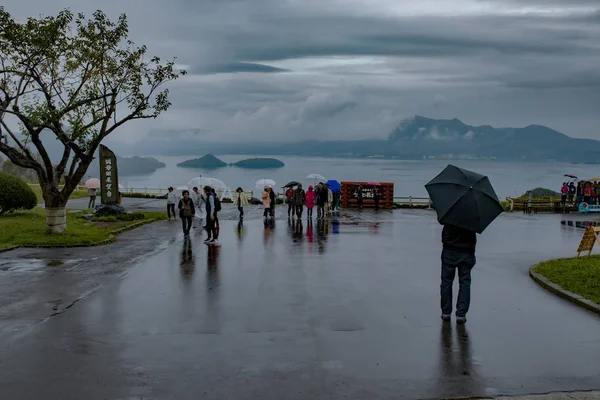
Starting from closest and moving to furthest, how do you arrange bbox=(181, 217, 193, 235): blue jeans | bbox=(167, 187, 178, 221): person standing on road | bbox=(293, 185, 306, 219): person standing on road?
bbox=(181, 217, 193, 235): blue jeans
bbox=(167, 187, 178, 221): person standing on road
bbox=(293, 185, 306, 219): person standing on road

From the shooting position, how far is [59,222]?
63.1 feet

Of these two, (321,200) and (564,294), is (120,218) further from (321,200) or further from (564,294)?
(564,294)

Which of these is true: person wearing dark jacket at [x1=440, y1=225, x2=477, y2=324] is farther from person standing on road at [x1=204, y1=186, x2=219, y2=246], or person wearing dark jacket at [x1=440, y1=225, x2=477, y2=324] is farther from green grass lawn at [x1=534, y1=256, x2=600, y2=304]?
person standing on road at [x1=204, y1=186, x2=219, y2=246]

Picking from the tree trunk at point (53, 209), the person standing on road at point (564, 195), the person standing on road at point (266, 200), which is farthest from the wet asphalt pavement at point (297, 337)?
the person standing on road at point (564, 195)

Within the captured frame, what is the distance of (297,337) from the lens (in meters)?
8.43

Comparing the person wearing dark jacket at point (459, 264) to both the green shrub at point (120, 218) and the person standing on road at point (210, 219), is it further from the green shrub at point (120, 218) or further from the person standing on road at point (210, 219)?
the green shrub at point (120, 218)

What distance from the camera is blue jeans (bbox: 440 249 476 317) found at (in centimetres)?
927

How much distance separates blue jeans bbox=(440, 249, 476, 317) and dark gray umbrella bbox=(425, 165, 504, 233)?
1.62ft

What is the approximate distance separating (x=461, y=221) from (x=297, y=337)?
291cm

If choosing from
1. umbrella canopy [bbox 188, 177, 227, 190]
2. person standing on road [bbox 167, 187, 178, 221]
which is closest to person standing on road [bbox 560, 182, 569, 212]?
umbrella canopy [bbox 188, 177, 227, 190]

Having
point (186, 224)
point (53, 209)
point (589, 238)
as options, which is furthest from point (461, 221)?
point (53, 209)

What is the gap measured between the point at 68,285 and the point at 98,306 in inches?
87.7

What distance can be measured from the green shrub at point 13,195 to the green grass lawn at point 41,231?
1.15 ft

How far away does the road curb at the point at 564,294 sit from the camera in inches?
396
